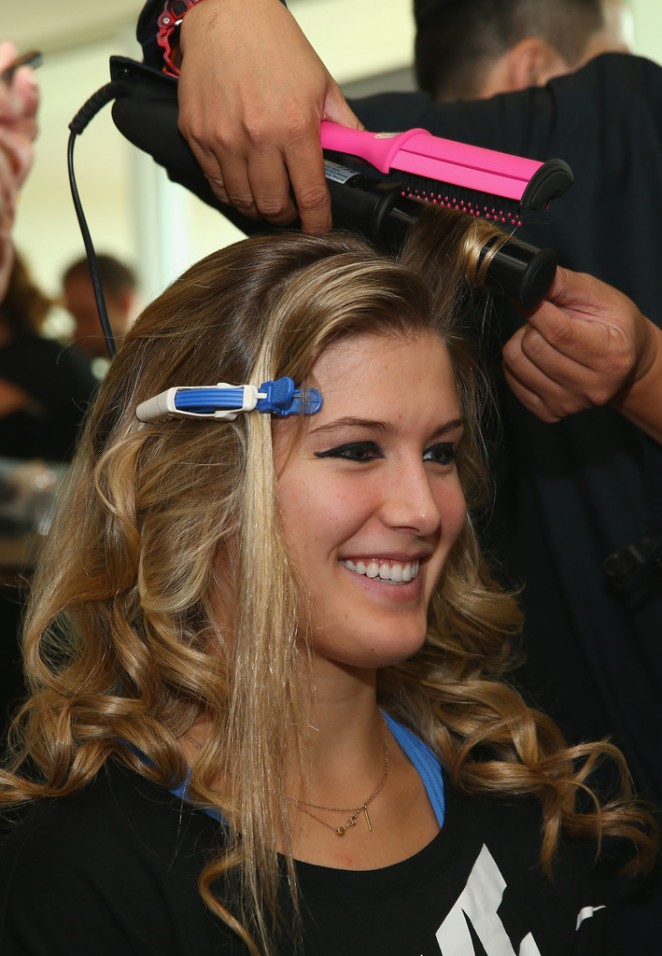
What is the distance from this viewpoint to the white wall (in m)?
3.35

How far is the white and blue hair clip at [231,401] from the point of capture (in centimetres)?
120

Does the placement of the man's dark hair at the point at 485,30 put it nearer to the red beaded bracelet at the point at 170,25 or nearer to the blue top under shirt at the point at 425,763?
the red beaded bracelet at the point at 170,25

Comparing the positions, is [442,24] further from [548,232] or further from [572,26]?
[548,232]

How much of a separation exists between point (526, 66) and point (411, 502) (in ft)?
3.23

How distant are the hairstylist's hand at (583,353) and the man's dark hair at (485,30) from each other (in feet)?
2.52

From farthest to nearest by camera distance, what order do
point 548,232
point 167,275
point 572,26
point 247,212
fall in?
point 167,275
point 572,26
point 548,232
point 247,212

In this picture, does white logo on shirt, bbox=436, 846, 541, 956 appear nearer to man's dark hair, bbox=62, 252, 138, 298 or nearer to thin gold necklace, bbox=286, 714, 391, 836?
thin gold necklace, bbox=286, 714, 391, 836

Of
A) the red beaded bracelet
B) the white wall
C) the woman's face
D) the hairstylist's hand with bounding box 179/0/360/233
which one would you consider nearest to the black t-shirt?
the woman's face

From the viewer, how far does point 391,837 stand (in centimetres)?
133

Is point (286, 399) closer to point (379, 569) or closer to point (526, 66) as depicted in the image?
point (379, 569)

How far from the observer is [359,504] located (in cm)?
123

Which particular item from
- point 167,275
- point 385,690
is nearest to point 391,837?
→ point 385,690

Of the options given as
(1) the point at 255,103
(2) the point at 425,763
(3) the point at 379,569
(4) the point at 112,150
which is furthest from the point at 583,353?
(4) the point at 112,150

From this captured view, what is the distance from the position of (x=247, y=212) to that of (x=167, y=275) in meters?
2.55
